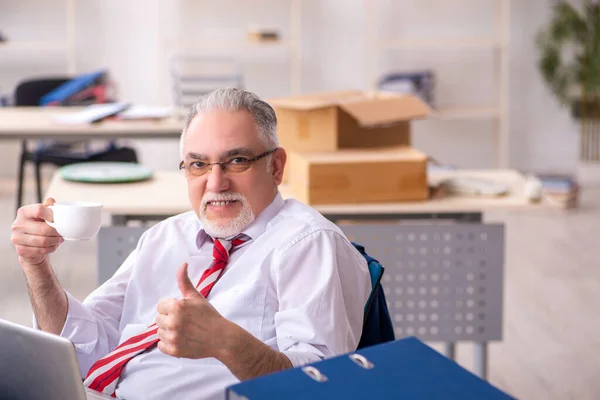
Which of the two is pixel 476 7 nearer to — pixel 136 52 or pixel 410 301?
pixel 136 52

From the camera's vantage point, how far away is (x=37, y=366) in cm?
117

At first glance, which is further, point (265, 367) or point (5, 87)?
point (5, 87)

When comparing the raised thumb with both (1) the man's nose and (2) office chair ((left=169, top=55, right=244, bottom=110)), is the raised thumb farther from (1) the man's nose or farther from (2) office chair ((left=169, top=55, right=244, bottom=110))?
(2) office chair ((left=169, top=55, right=244, bottom=110))

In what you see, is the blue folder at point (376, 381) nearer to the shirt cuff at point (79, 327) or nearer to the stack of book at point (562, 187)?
the shirt cuff at point (79, 327)

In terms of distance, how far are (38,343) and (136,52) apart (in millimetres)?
5861

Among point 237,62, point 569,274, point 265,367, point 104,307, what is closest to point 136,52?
point 237,62

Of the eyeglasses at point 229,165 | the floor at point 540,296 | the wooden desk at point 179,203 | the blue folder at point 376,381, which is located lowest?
the floor at point 540,296

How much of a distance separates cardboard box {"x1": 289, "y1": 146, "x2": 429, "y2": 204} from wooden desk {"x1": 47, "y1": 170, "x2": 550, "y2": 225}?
0.03 m

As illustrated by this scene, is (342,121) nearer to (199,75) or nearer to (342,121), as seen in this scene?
(342,121)

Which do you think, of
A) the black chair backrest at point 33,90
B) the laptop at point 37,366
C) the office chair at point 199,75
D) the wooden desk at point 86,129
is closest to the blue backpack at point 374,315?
the laptop at point 37,366

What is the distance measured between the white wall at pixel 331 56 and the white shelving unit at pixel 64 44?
2.0 inches

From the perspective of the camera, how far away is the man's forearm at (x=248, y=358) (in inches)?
53.9

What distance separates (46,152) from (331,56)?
2.63 metres

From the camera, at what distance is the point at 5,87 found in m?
6.74
